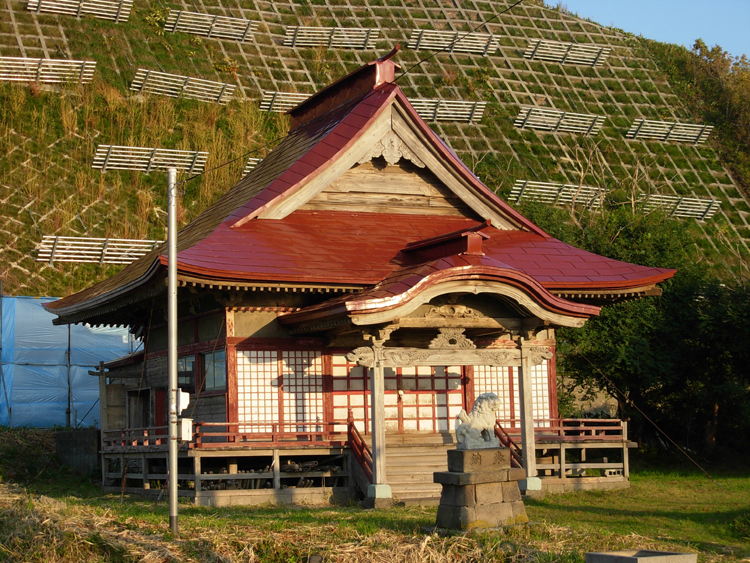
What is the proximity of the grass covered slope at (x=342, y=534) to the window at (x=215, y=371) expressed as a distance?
301 centimetres

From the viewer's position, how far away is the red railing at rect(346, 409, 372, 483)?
57.2 feet

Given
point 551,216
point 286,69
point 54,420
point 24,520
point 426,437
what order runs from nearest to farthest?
point 24,520, point 426,437, point 54,420, point 551,216, point 286,69

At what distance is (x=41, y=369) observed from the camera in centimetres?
2772

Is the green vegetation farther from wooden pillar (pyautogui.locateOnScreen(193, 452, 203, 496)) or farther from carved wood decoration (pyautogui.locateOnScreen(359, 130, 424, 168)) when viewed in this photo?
wooden pillar (pyautogui.locateOnScreen(193, 452, 203, 496))

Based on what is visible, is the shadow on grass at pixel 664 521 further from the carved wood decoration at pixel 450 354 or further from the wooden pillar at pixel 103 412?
the wooden pillar at pixel 103 412

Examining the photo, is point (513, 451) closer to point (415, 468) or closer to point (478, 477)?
point (415, 468)

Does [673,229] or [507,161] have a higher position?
[507,161]

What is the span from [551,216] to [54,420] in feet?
55.4

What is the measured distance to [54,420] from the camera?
89.6 feet

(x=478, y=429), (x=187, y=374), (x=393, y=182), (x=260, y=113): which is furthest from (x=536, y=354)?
(x=260, y=113)

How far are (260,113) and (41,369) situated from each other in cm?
2008

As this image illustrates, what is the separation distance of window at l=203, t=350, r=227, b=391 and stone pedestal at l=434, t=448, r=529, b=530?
23.6 feet

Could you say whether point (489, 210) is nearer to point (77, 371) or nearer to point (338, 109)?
point (338, 109)

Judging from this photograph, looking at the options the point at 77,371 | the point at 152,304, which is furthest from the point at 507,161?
the point at 152,304
